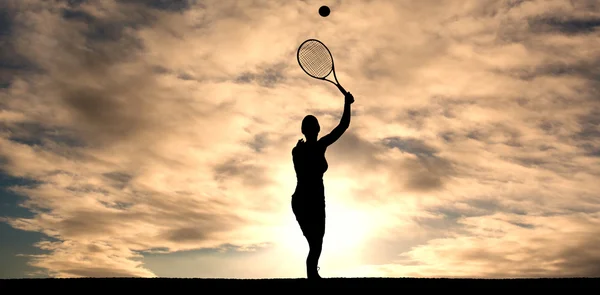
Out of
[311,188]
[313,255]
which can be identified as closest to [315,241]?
[313,255]

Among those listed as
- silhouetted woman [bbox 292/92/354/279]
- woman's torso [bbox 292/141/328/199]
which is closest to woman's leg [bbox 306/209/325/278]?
silhouetted woman [bbox 292/92/354/279]

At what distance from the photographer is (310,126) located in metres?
10.6

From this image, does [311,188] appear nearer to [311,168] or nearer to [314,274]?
[311,168]

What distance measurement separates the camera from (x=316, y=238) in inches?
412

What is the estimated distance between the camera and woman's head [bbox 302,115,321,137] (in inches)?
419
